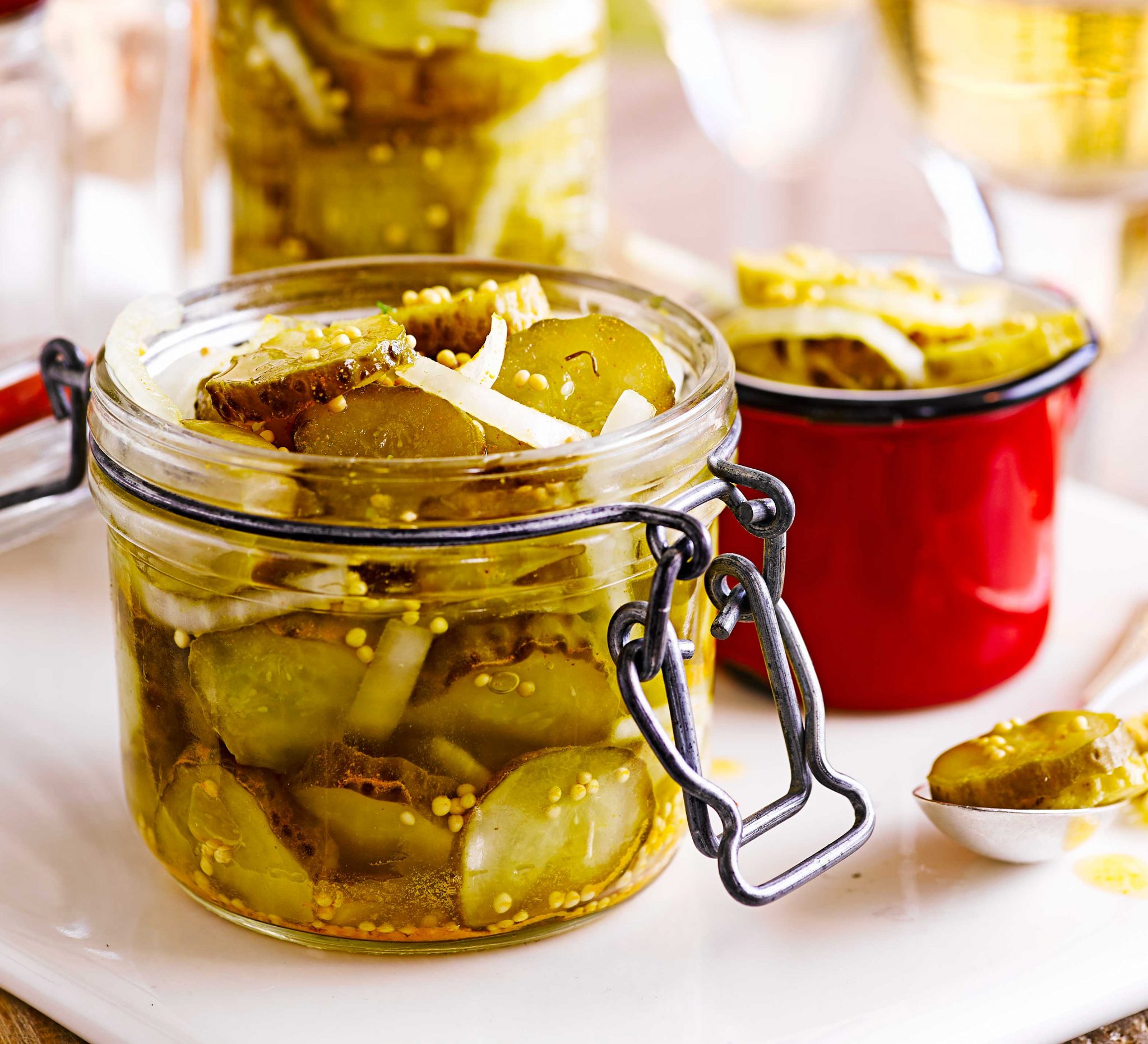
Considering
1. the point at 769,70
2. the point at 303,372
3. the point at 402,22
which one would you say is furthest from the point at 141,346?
the point at 769,70

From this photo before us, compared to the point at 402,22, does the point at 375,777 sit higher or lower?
lower

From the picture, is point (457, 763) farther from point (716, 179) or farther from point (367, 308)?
point (716, 179)

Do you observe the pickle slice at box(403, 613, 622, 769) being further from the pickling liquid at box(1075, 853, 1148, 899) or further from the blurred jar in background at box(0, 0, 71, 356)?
the blurred jar in background at box(0, 0, 71, 356)

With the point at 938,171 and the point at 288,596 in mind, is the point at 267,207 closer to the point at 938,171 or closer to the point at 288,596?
the point at 288,596

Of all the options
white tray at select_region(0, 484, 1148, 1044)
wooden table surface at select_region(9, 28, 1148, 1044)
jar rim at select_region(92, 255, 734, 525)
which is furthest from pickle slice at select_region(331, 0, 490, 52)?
wooden table surface at select_region(9, 28, 1148, 1044)

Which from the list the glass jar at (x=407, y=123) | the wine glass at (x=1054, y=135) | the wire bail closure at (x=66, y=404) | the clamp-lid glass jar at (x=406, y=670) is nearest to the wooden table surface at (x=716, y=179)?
the wine glass at (x=1054, y=135)

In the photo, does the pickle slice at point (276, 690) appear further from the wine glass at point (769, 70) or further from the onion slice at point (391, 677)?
the wine glass at point (769, 70)
